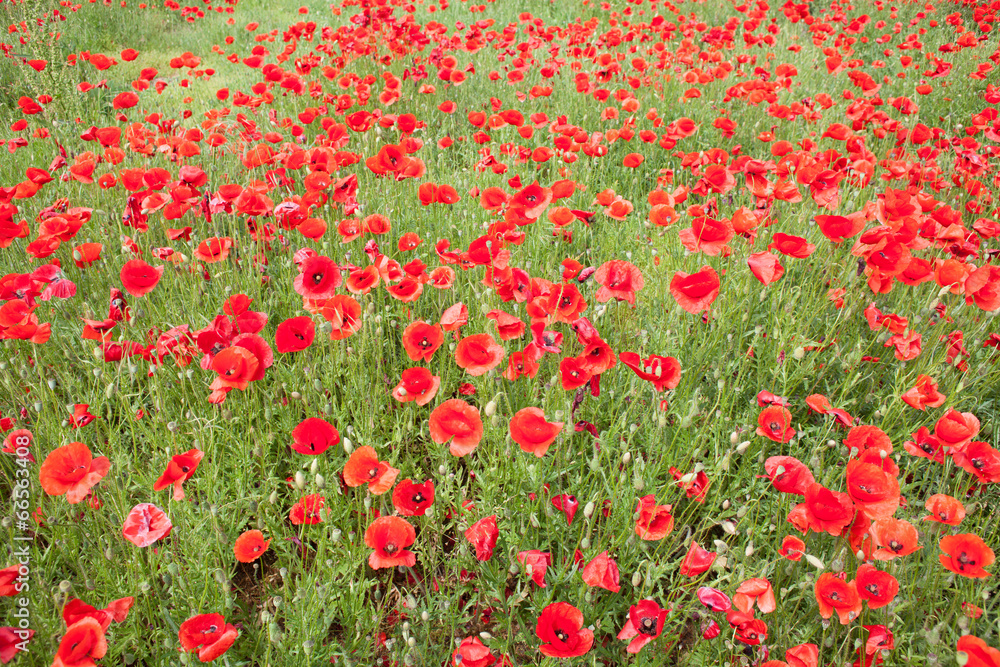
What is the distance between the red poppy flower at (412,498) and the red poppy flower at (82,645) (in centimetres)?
71

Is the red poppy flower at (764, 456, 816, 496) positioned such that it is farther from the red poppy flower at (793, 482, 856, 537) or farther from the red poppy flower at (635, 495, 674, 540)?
the red poppy flower at (635, 495, 674, 540)

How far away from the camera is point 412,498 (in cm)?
167

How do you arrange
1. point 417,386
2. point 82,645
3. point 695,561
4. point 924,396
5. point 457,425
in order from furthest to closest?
1. point 924,396
2. point 417,386
3. point 457,425
4. point 695,561
5. point 82,645

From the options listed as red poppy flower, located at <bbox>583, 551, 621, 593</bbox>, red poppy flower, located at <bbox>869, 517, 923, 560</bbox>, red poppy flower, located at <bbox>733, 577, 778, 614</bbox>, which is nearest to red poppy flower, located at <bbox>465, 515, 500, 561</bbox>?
red poppy flower, located at <bbox>583, 551, 621, 593</bbox>

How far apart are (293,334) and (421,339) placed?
0.43 m

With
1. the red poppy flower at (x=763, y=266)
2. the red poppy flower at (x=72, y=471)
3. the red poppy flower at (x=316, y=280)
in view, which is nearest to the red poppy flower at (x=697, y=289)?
the red poppy flower at (x=763, y=266)

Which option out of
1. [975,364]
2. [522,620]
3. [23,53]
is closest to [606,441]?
[522,620]

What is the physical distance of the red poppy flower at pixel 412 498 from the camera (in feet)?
5.31

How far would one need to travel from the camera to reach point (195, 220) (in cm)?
336

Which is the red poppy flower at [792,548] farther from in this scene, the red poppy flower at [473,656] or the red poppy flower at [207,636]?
the red poppy flower at [207,636]

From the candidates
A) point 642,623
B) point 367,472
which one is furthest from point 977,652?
point 367,472

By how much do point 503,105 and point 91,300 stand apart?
4.45 meters

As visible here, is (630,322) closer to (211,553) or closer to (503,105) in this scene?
(211,553)

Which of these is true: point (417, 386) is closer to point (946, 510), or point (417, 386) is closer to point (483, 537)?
point (483, 537)
